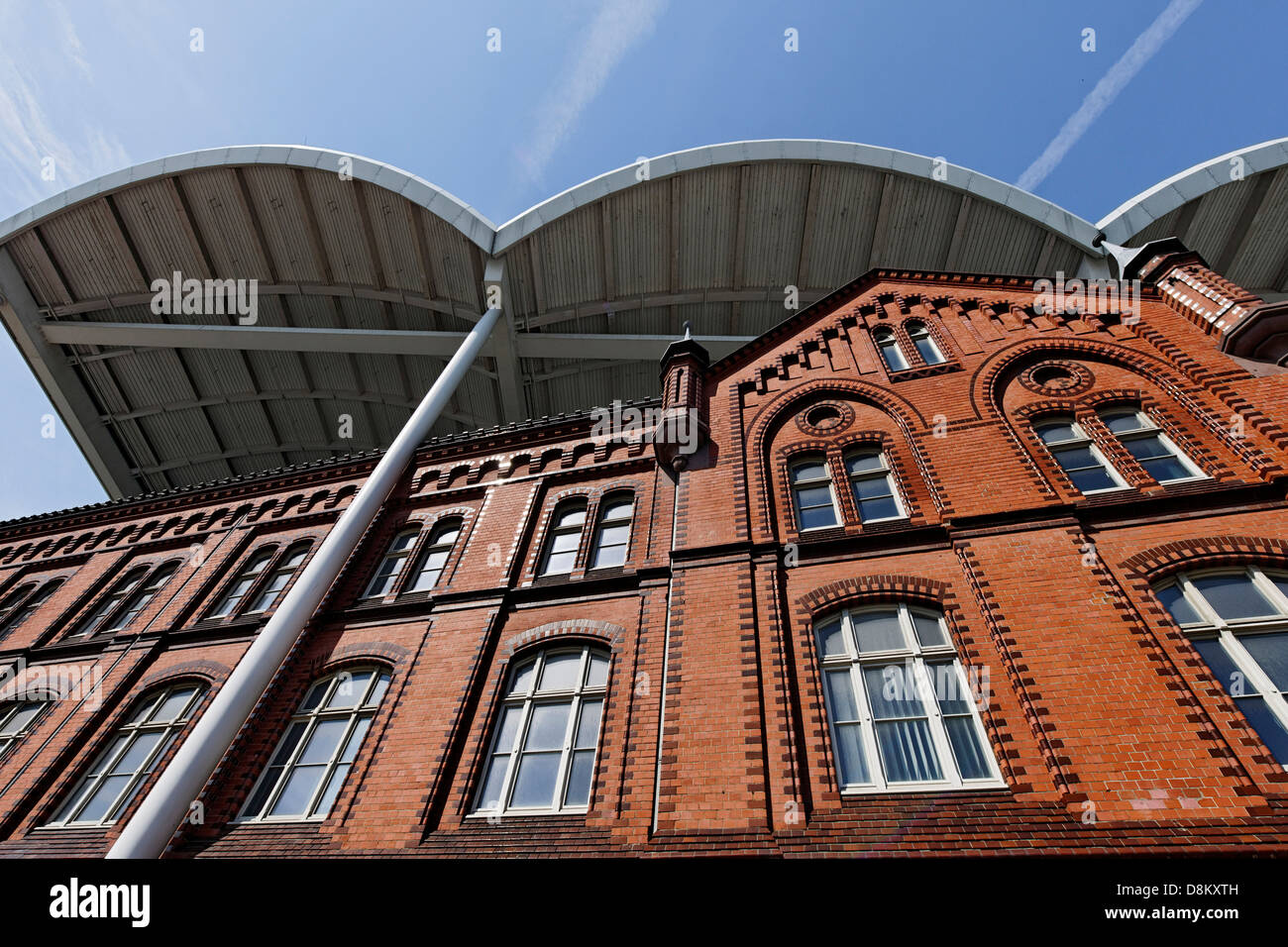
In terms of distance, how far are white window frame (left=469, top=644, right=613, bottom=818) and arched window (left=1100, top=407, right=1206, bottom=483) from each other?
8199 millimetres

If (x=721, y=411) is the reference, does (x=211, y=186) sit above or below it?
above

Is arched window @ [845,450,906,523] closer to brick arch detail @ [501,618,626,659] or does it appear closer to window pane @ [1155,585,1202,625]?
window pane @ [1155,585,1202,625]

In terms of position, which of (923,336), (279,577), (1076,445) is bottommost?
(279,577)

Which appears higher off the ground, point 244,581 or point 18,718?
point 244,581

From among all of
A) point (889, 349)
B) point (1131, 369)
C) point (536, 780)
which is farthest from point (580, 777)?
point (1131, 369)

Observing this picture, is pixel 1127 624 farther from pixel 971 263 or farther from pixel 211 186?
pixel 211 186

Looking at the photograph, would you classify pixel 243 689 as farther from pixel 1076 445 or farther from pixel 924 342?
pixel 924 342

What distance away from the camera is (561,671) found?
9.02 metres

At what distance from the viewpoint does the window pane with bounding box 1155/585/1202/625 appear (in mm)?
6984

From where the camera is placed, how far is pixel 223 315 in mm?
22672

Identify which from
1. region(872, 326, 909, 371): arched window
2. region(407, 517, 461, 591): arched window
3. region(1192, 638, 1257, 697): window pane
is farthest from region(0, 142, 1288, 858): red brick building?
region(872, 326, 909, 371): arched window

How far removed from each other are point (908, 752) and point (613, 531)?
19.9 ft
